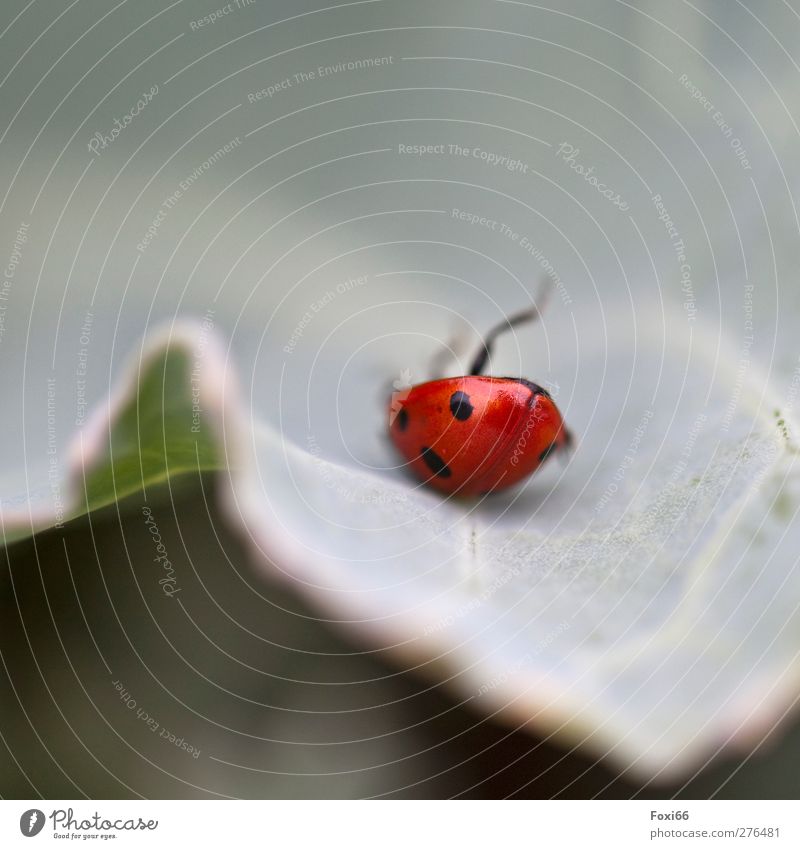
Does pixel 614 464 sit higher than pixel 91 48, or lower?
lower

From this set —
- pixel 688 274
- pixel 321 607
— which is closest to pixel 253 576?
pixel 321 607

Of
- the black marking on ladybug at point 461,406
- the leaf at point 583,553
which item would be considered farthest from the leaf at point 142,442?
the black marking on ladybug at point 461,406

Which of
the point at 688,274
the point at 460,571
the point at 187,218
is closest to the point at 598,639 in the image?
the point at 460,571

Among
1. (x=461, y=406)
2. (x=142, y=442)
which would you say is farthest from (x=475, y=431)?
(x=142, y=442)

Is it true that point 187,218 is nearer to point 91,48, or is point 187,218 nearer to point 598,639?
point 91,48

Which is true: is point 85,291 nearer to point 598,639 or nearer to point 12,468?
point 12,468

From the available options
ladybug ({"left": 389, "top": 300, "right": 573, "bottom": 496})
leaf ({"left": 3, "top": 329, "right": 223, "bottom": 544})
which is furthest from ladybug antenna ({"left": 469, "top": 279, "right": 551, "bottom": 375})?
leaf ({"left": 3, "top": 329, "right": 223, "bottom": 544})
